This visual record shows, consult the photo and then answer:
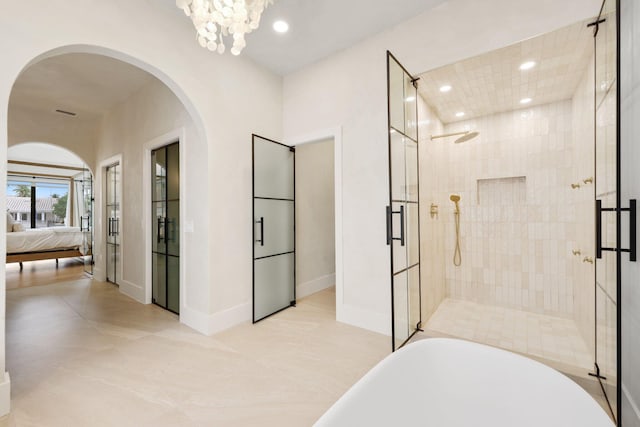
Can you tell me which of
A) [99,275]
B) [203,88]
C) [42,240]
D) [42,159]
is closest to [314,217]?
[203,88]

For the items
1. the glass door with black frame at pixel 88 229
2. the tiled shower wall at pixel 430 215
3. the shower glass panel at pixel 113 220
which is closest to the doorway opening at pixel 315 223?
the tiled shower wall at pixel 430 215

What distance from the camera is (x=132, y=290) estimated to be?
13.0 feet

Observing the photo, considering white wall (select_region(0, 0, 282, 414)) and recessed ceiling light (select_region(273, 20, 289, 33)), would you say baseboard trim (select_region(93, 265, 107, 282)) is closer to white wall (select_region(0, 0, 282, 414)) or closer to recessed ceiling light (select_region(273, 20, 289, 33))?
white wall (select_region(0, 0, 282, 414))

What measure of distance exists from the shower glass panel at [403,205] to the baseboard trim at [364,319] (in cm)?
29

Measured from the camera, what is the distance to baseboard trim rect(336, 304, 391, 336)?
275 centimetres

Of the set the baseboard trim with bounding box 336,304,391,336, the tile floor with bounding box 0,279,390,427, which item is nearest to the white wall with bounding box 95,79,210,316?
the tile floor with bounding box 0,279,390,427

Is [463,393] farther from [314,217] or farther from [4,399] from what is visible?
[314,217]

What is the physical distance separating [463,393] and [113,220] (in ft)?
18.1

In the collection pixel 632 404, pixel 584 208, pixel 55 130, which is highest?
pixel 55 130

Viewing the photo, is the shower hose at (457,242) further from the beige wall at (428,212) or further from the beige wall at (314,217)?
the beige wall at (314,217)

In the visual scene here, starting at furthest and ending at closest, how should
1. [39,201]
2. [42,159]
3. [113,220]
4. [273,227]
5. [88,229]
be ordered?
[39,201]
[42,159]
[88,229]
[113,220]
[273,227]

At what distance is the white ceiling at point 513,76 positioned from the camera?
2150mm

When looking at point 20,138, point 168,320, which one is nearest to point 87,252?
point 20,138

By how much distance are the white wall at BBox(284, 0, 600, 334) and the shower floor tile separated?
Result: 0.79m
